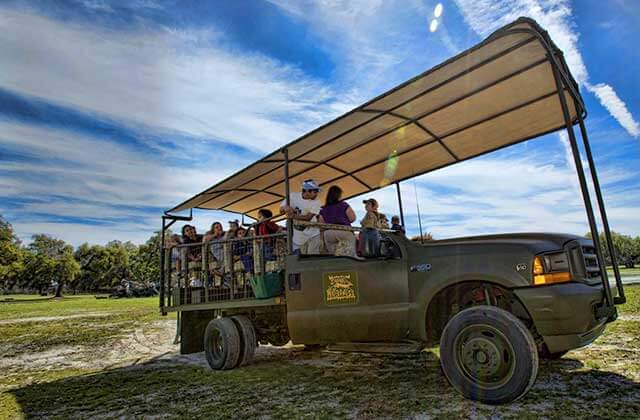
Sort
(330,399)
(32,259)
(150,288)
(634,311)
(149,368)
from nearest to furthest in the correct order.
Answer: (330,399), (149,368), (634,311), (150,288), (32,259)

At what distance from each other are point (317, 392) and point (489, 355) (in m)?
1.90

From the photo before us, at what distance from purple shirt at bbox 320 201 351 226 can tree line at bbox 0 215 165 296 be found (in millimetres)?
56796

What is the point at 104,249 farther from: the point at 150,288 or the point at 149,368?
the point at 149,368

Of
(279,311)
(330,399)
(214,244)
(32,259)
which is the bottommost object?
(330,399)

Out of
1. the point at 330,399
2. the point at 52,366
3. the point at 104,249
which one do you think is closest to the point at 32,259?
the point at 104,249

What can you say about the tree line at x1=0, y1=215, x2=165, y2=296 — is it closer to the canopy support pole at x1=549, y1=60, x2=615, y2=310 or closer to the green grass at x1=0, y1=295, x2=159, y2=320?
the green grass at x1=0, y1=295, x2=159, y2=320

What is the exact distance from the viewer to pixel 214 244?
6.74m

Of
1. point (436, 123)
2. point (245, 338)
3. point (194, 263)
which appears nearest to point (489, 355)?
point (245, 338)

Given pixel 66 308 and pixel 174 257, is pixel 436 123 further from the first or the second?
pixel 66 308

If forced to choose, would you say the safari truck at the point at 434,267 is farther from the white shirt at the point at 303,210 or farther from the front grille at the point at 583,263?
the white shirt at the point at 303,210

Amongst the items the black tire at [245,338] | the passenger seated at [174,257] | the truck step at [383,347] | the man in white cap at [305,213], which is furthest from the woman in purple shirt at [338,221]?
the passenger seated at [174,257]

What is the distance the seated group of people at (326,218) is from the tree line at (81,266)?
56.5 m

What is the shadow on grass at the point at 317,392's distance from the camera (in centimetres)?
356

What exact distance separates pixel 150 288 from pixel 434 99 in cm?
5129
